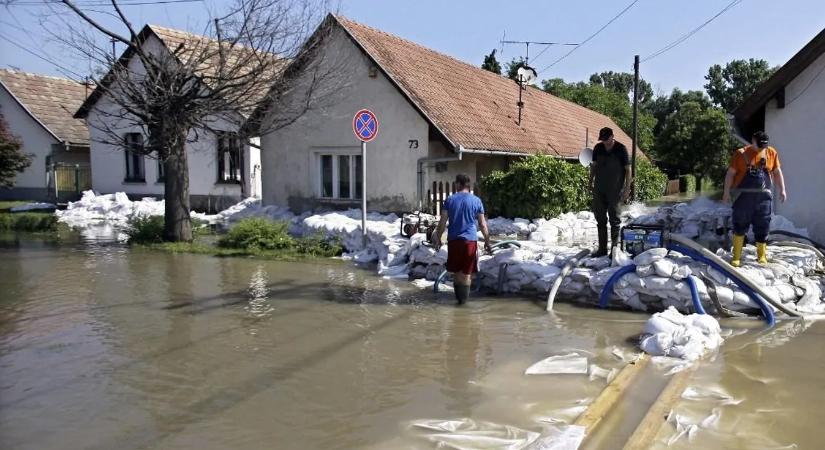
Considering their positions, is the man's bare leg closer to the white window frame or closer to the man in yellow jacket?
the man in yellow jacket

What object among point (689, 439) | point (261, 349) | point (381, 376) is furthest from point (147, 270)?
point (689, 439)

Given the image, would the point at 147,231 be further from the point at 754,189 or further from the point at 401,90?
the point at 754,189

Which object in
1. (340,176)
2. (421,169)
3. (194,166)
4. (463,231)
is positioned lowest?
(463,231)

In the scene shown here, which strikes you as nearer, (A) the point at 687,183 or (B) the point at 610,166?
(B) the point at 610,166

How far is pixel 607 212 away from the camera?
8.98 meters

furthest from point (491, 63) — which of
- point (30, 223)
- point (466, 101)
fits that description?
point (30, 223)

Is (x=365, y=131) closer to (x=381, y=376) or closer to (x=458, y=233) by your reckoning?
(x=458, y=233)

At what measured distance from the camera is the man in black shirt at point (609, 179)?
342 inches

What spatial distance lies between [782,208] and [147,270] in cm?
1091

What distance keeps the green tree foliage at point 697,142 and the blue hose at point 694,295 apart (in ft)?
127

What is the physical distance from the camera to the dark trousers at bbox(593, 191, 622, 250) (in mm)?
8820

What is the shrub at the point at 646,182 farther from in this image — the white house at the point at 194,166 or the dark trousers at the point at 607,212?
the dark trousers at the point at 607,212

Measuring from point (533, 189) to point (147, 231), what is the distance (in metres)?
8.77

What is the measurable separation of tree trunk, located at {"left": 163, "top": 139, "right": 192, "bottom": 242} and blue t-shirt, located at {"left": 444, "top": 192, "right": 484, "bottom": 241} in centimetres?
793
